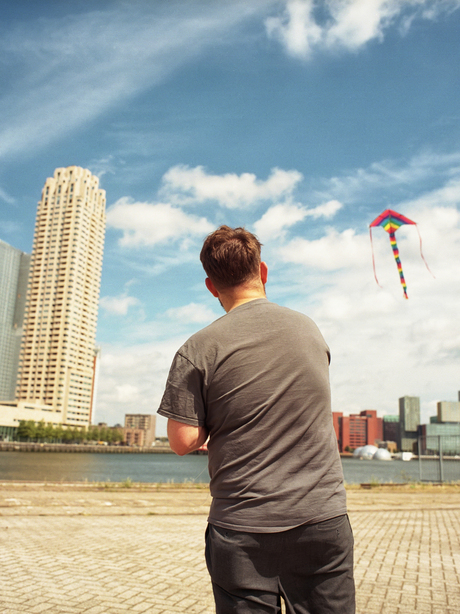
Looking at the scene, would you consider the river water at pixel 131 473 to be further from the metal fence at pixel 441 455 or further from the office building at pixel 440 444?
the office building at pixel 440 444

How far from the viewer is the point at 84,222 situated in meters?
176

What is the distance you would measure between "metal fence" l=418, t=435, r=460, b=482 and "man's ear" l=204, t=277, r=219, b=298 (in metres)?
20.7

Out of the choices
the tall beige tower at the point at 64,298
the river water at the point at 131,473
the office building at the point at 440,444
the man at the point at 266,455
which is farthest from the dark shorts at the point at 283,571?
the tall beige tower at the point at 64,298

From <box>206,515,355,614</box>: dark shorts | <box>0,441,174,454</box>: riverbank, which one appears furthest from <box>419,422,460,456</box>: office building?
<box>0,441,174,454</box>: riverbank

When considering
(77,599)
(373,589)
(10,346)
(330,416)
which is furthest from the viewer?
(10,346)

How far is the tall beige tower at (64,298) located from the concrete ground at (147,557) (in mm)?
145979

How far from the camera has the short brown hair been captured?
6.66ft

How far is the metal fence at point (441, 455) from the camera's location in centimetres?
2073

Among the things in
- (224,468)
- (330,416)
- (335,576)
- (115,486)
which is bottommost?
(115,486)

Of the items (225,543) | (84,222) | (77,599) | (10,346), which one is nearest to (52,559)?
(77,599)

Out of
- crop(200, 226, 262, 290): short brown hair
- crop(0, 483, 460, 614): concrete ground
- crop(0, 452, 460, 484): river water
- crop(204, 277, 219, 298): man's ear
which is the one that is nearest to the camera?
crop(200, 226, 262, 290): short brown hair

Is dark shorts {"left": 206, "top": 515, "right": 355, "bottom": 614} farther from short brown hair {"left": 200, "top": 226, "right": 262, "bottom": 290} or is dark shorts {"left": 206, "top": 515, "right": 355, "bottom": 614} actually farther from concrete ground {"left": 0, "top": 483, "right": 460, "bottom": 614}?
concrete ground {"left": 0, "top": 483, "right": 460, "bottom": 614}

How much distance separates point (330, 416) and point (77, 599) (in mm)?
3950

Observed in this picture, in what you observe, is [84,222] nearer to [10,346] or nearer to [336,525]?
[10,346]
